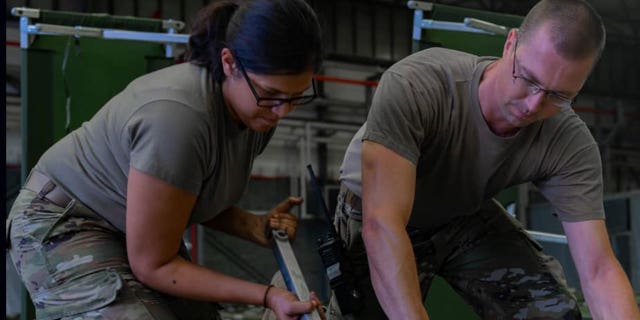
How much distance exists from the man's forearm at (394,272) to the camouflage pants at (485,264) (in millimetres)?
411

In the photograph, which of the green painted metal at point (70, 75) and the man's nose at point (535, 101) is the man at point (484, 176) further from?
the green painted metal at point (70, 75)

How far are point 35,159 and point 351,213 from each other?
138cm

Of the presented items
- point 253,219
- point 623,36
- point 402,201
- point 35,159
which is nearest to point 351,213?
point 253,219

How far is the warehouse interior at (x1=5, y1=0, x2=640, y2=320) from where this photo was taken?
2.72 metres

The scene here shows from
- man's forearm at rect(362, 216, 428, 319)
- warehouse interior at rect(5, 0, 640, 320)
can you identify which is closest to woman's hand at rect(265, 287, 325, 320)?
man's forearm at rect(362, 216, 428, 319)

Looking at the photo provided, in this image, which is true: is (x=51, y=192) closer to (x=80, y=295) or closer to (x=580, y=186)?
(x=80, y=295)

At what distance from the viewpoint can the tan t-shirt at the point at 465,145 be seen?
4.74 ft

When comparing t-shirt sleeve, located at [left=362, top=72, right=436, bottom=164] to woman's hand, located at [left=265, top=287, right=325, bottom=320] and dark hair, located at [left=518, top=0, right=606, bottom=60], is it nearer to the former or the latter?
dark hair, located at [left=518, top=0, right=606, bottom=60]

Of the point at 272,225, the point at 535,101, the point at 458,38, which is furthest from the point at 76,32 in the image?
the point at 535,101

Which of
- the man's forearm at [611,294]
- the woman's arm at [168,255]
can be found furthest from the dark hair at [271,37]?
the man's forearm at [611,294]

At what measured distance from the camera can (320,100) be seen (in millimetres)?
8445

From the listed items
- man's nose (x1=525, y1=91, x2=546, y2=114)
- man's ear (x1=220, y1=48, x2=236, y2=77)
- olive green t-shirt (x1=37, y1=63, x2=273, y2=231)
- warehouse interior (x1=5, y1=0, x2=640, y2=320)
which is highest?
man's ear (x1=220, y1=48, x2=236, y2=77)

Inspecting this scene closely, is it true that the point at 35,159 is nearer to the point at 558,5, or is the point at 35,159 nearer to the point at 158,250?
the point at 158,250

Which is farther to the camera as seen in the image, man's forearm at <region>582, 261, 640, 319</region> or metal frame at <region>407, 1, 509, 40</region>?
metal frame at <region>407, 1, 509, 40</region>
